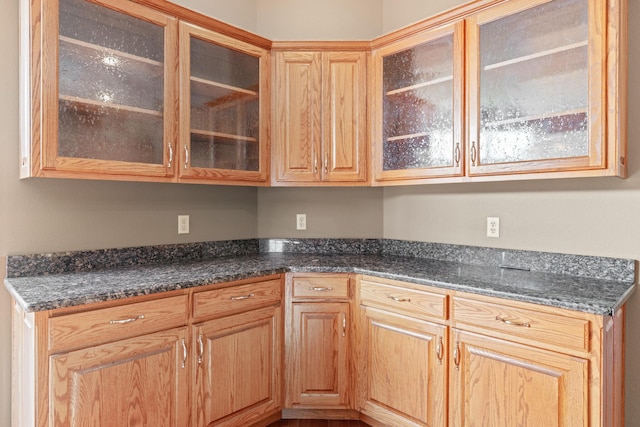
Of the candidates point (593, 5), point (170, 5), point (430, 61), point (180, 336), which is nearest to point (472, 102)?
point (430, 61)

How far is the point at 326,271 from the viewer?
223 cm

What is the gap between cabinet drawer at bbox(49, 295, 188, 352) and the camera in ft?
4.81

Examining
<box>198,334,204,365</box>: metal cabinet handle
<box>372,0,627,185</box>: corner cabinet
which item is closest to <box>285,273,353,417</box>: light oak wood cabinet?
<box>198,334,204,365</box>: metal cabinet handle

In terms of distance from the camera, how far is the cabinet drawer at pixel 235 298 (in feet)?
6.14

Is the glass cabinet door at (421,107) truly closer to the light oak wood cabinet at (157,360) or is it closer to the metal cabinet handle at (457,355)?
the metal cabinet handle at (457,355)

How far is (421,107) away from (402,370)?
1387mm

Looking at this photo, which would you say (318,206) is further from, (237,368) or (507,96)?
(507,96)

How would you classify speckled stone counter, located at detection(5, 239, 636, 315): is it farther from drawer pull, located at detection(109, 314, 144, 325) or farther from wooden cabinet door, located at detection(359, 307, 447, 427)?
wooden cabinet door, located at detection(359, 307, 447, 427)

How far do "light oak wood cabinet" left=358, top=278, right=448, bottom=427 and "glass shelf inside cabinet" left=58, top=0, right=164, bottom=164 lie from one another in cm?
134

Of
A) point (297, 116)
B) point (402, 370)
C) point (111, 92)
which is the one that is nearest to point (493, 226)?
point (402, 370)

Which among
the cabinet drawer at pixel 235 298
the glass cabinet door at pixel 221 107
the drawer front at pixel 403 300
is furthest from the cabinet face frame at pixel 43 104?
the drawer front at pixel 403 300

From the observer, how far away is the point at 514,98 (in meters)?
1.91

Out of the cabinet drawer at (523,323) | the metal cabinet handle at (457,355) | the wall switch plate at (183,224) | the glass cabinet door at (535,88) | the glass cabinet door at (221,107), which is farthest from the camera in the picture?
the wall switch plate at (183,224)

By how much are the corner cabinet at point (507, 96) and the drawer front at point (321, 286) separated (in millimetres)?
652
